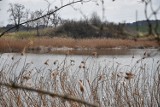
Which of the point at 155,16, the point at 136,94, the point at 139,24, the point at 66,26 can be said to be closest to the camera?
the point at 155,16

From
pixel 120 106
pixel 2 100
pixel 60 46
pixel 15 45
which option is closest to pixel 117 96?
pixel 120 106

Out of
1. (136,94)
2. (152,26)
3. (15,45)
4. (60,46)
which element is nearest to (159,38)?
(152,26)

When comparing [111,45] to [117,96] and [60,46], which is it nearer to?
[60,46]

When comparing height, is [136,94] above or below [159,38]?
below

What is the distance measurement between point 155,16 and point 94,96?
11.2ft

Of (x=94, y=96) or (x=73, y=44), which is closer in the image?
(x=94, y=96)

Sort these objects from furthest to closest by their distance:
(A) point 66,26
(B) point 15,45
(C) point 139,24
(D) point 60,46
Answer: (A) point 66,26, (D) point 60,46, (B) point 15,45, (C) point 139,24

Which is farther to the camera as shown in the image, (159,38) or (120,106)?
(120,106)

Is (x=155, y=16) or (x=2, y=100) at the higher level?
(x=155, y=16)

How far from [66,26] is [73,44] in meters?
17.9

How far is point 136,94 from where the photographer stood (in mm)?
4375

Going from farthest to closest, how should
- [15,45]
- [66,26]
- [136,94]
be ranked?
[66,26]
[15,45]
[136,94]

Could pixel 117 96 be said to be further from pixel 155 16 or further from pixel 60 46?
pixel 60 46

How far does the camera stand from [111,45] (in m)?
32.8
